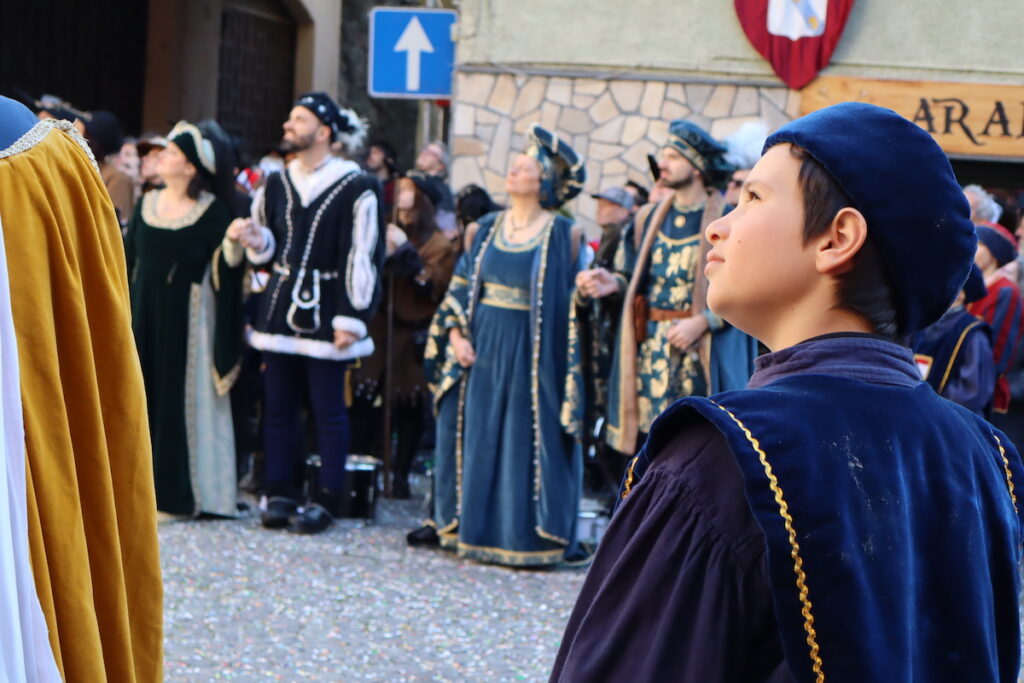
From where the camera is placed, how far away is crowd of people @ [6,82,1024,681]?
144 cm

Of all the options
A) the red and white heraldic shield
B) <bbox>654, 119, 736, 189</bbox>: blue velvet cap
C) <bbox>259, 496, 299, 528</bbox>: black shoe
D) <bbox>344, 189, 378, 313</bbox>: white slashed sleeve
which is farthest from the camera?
the red and white heraldic shield

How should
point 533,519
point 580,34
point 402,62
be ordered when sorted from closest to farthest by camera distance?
1. point 533,519
2. point 402,62
3. point 580,34

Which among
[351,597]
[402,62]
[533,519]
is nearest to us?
[351,597]

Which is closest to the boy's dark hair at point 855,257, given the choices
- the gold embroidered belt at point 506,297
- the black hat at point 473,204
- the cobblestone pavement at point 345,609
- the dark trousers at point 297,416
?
the cobblestone pavement at point 345,609

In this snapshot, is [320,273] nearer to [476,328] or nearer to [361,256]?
[361,256]

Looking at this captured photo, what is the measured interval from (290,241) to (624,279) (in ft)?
4.80

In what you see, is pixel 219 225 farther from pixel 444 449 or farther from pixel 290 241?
pixel 444 449

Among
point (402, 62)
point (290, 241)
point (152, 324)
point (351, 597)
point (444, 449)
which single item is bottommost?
point (351, 597)

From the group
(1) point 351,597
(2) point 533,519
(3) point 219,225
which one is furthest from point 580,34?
(1) point 351,597

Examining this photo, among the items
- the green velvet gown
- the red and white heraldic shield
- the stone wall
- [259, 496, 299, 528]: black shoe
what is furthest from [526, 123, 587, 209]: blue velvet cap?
the red and white heraldic shield

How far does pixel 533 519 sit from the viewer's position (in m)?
5.76

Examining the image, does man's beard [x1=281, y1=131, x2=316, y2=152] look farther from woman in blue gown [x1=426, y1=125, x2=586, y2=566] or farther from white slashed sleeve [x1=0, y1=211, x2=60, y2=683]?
white slashed sleeve [x1=0, y1=211, x2=60, y2=683]

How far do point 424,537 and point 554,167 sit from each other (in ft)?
5.54

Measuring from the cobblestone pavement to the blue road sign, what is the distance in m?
3.73
